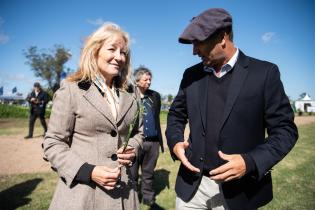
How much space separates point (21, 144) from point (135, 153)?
1059cm

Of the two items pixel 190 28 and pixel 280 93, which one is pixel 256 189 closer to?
pixel 280 93

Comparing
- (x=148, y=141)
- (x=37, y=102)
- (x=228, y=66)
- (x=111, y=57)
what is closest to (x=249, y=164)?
(x=228, y=66)

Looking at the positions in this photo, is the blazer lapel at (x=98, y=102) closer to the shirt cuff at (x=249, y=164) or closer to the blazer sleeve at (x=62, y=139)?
the blazer sleeve at (x=62, y=139)

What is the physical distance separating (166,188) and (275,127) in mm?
4840

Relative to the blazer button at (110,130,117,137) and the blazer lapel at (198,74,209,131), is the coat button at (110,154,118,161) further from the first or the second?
the blazer lapel at (198,74,209,131)

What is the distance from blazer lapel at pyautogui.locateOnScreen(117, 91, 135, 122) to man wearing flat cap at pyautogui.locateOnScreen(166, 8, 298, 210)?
0.54 metres

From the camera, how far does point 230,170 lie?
2041 mm

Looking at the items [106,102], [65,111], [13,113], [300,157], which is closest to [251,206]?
[106,102]

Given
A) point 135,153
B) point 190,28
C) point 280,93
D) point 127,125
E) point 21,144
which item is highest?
point 190,28

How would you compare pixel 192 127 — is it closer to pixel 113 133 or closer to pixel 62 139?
pixel 113 133

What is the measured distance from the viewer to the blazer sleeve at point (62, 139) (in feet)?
6.99

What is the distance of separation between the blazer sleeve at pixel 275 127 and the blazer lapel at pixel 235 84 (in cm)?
21

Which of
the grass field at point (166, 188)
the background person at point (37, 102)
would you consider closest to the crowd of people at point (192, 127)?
the grass field at point (166, 188)

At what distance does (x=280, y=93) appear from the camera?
2.37 meters
